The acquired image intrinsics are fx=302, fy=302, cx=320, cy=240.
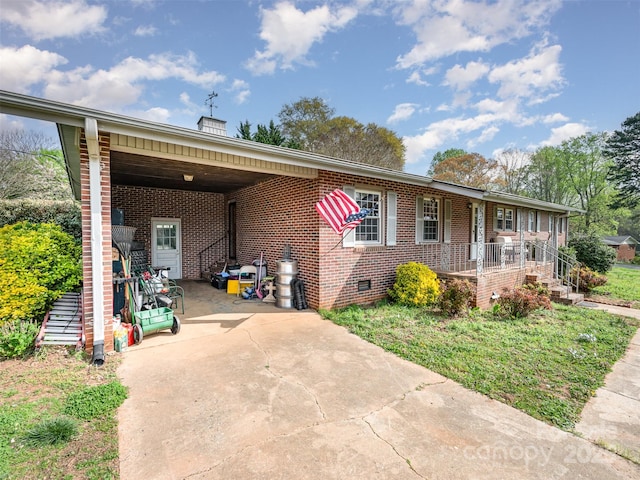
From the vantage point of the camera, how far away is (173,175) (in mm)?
7863

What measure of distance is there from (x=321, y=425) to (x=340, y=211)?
3884mm

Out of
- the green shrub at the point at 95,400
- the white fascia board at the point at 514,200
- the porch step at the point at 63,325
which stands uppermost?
the white fascia board at the point at 514,200

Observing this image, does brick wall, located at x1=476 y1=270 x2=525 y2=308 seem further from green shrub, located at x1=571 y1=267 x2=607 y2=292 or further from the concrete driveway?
green shrub, located at x1=571 y1=267 x2=607 y2=292

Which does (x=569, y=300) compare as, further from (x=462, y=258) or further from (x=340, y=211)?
(x=340, y=211)

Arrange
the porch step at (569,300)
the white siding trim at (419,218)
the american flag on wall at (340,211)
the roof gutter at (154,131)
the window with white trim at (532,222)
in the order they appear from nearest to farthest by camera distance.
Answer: the roof gutter at (154,131)
the american flag on wall at (340,211)
the white siding trim at (419,218)
the porch step at (569,300)
the window with white trim at (532,222)

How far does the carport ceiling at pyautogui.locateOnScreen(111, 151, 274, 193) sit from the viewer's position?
628cm

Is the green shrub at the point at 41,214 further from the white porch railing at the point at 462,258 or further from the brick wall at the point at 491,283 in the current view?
the brick wall at the point at 491,283

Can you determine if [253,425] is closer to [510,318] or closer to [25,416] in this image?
[25,416]

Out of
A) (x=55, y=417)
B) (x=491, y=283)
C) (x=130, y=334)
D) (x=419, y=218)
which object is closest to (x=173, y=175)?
(x=130, y=334)

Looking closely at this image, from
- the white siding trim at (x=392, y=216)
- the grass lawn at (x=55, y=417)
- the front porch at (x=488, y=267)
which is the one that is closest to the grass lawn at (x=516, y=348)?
the front porch at (x=488, y=267)

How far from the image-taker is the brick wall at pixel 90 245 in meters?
4.11

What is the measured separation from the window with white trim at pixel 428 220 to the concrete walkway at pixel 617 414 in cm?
490

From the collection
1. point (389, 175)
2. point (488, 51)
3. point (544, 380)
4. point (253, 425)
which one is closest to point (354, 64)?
point (488, 51)

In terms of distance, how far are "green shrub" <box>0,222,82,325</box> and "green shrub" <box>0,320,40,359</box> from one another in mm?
141
